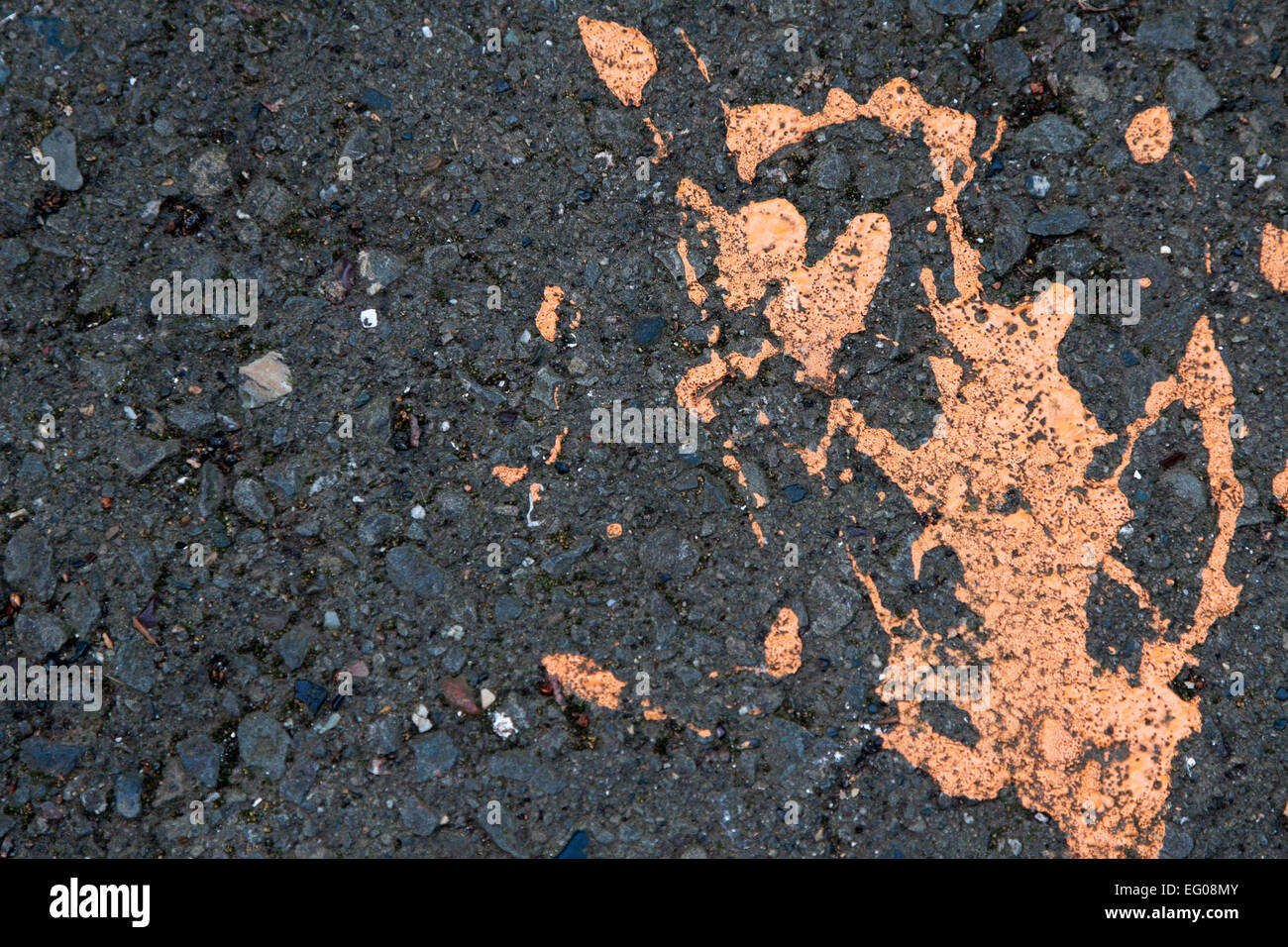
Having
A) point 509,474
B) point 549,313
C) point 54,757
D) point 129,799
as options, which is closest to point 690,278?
point 549,313

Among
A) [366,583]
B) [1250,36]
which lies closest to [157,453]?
[366,583]

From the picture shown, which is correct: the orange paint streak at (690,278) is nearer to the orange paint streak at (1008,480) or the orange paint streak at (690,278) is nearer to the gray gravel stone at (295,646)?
the orange paint streak at (1008,480)

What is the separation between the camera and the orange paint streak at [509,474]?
9.36 ft

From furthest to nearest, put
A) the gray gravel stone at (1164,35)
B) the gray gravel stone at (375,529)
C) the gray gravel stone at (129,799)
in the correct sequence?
the gray gravel stone at (1164,35), the gray gravel stone at (375,529), the gray gravel stone at (129,799)

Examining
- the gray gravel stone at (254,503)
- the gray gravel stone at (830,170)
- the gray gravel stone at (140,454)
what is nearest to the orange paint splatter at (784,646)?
the gray gravel stone at (830,170)

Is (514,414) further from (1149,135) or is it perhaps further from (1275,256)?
(1275,256)

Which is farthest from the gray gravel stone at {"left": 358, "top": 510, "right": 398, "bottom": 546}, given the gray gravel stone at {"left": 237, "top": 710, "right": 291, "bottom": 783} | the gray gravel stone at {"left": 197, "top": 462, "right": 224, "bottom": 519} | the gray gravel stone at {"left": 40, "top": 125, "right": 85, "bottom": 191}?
the gray gravel stone at {"left": 40, "top": 125, "right": 85, "bottom": 191}

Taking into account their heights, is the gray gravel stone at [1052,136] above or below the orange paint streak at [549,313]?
above

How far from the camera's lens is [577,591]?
9.25 feet

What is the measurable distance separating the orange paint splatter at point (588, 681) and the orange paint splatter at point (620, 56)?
2.03 meters

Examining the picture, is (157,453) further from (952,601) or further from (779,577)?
(952,601)

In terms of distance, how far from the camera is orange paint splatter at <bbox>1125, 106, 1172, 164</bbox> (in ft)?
9.56

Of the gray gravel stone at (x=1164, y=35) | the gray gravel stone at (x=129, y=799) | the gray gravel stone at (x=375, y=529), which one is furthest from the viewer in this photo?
the gray gravel stone at (x=1164, y=35)

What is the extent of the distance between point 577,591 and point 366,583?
0.73 meters
